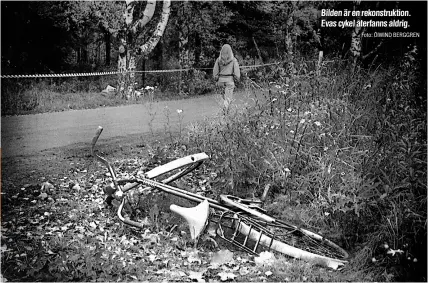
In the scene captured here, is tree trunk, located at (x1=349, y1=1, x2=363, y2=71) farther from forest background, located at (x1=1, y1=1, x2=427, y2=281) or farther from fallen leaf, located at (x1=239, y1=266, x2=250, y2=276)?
fallen leaf, located at (x1=239, y1=266, x2=250, y2=276)

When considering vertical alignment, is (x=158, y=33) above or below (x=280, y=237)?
above

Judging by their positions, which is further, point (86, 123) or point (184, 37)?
point (184, 37)

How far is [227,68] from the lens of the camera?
24.7ft

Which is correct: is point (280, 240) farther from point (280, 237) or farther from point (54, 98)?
point (54, 98)

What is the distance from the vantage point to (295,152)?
218 inches

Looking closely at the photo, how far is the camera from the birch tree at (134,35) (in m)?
9.16

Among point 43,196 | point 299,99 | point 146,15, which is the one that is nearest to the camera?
point 43,196

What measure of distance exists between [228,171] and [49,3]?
555 cm

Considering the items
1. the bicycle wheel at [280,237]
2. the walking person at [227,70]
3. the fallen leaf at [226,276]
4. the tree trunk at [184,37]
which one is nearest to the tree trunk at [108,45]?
the tree trunk at [184,37]

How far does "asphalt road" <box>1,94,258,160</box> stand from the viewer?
5.30 meters

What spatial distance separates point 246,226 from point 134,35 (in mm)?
6152

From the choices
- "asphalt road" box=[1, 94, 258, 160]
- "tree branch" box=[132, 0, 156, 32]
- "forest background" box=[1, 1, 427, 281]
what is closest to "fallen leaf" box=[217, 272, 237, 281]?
"forest background" box=[1, 1, 427, 281]

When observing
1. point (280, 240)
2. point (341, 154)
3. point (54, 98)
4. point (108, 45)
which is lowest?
point (280, 240)

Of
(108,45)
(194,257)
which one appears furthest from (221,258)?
(108,45)
